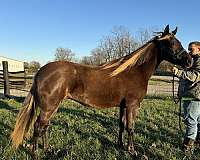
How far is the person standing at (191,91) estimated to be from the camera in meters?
4.59

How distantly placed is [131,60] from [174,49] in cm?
79

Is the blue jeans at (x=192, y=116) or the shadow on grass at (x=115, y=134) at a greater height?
the blue jeans at (x=192, y=116)

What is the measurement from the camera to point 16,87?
46.3 ft

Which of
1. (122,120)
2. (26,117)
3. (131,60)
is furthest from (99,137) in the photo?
(131,60)

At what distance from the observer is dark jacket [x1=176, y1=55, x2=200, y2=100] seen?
4.54 meters

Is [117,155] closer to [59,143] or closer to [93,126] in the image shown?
[59,143]

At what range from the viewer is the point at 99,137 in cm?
550

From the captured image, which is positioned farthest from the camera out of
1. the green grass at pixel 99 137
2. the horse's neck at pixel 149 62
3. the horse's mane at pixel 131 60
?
the horse's neck at pixel 149 62

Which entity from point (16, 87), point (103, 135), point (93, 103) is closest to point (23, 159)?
point (93, 103)

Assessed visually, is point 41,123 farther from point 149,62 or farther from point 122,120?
point 149,62

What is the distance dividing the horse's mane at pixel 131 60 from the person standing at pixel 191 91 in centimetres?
67

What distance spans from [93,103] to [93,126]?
5.69ft

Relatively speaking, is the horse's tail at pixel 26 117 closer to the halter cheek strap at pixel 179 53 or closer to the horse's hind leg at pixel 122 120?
the horse's hind leg at pixel 122 120

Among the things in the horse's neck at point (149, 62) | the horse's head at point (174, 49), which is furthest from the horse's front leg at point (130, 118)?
the horse's head at point (174, 49)
